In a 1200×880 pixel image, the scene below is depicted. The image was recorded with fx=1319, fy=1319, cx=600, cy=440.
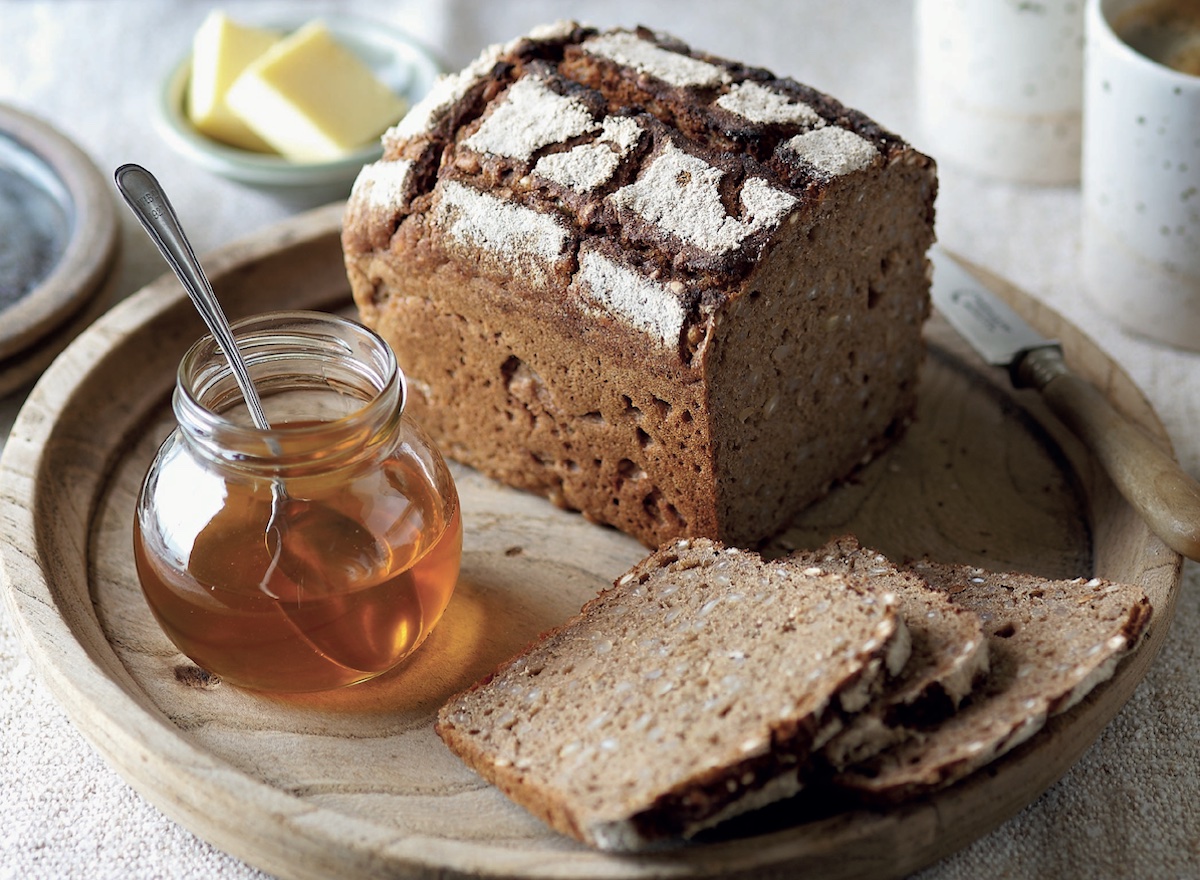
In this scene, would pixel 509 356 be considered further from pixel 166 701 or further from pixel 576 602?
pixel 166 701

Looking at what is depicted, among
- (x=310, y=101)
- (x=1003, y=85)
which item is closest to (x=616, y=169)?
(x=310, y=101)

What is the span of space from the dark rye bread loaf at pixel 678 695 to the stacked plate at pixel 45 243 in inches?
60.2

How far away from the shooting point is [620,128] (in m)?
2.51

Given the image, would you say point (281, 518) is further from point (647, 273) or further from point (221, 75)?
point (221, 75)

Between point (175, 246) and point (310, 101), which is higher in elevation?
point (175, 246)

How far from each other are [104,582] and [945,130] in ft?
8.99

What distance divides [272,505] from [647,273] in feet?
2.51

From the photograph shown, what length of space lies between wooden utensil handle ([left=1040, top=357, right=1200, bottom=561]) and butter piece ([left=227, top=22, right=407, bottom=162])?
2.03 metres

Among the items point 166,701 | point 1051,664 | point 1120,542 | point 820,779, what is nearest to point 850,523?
point 1120,542

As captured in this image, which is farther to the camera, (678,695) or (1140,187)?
(1140,187)

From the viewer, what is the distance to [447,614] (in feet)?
8.50

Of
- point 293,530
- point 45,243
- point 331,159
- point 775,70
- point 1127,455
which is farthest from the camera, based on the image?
point 775,70

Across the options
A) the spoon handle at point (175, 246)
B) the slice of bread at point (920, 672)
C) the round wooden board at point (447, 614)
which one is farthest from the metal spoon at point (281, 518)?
the slice of bread at point (920, 672)

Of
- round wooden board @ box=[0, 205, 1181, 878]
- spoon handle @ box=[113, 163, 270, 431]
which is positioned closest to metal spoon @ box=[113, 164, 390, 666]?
spoon handle @ box=[113, 163, 270, 431]
